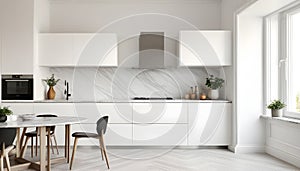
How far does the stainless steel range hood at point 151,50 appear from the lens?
6.08 meters

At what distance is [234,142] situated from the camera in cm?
564

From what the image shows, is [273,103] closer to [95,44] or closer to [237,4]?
[237,4]

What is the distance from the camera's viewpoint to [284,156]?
4.91 meters

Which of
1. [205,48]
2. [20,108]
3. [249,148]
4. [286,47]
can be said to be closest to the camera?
[286,47]

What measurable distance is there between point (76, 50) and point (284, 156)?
12.3 ft

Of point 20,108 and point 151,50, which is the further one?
point 151,50

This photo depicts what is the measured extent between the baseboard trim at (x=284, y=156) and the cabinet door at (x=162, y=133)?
4.52 feet

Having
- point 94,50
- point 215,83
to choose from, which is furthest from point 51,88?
point 215,83

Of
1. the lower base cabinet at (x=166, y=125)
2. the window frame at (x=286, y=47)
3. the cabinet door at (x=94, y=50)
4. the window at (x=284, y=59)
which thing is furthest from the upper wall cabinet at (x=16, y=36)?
the window frame at (x=286, y=47)

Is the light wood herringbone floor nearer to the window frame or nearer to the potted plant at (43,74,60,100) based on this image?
the window frame

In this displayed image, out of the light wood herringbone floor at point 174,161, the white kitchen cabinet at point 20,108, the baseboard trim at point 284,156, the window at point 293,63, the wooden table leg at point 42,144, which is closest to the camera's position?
the wooden table leg at point 42,144

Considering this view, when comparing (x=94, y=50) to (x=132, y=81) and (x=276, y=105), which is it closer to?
(x=132, y=81)

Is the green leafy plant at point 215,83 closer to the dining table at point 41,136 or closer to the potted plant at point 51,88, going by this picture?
the dining table at point 41,136

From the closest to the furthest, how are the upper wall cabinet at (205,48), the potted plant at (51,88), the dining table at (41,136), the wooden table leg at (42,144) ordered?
the dining table at (41,136)
the wooden table leg at (42,144)
the upper wall cabinet at (205,48)
the potted plant at (51,88)
